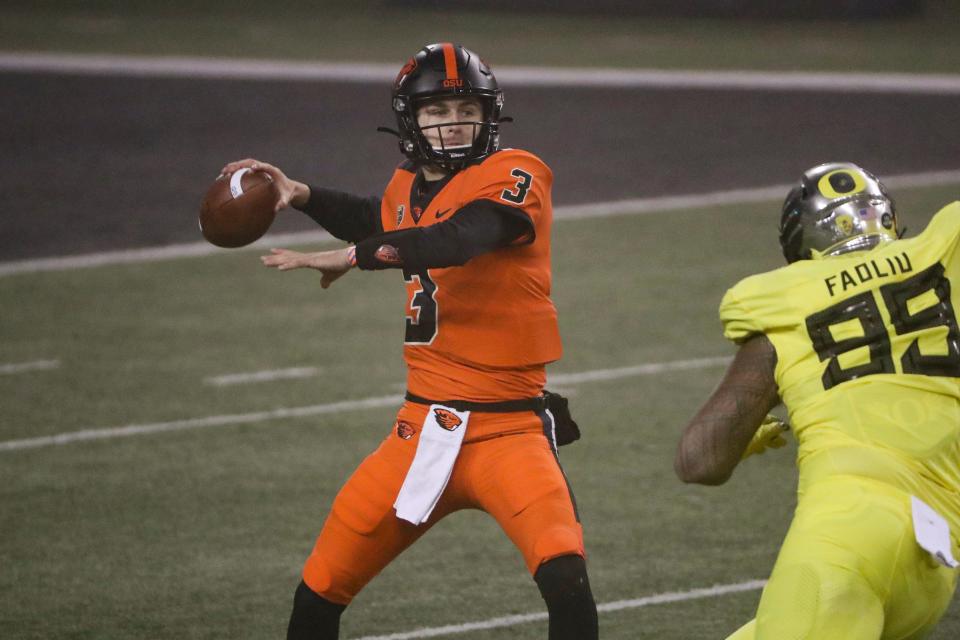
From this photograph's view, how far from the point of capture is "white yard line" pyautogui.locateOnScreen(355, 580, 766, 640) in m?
5.79

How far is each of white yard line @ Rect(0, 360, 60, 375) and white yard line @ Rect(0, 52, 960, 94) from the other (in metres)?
10.3

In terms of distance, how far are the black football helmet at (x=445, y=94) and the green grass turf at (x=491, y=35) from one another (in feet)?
50.9

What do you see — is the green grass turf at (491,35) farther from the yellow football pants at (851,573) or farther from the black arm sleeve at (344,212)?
the yellow football pants at (851,573)

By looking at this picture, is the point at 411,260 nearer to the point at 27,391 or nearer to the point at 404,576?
the point at 404,576

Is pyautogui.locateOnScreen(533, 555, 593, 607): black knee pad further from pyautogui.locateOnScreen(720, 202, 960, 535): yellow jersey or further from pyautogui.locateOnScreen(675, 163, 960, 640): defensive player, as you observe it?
pyautogui.locateOnScreen(720, 202, 960, 535): yellow jersey

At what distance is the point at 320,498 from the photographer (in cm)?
736

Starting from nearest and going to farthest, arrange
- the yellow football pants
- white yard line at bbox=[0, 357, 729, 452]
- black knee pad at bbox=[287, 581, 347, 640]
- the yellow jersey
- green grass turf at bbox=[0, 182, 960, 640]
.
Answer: the yellow football pants < the yellow jersey < black knee pad at bbox=[287, 581, 347, 640] < green grass turf at bbox=[0, 182, 960, 640] < white yard line at bbox=[0, 357, 729, 452]

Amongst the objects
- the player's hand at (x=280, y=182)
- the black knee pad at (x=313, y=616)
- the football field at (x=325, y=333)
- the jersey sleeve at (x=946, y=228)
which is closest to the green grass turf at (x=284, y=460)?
the football field at (x=325, y=333)

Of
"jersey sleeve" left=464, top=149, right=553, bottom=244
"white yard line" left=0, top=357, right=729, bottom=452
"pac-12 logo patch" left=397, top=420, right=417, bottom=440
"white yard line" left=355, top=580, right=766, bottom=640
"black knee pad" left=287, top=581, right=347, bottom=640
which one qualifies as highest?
"jersey sleeve" left=464, top=149, right=553, bottom=244

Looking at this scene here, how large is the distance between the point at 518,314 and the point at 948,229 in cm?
130

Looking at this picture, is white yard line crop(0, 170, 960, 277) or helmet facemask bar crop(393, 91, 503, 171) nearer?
helmet facemask bar crop(393, 91, 503, 171)

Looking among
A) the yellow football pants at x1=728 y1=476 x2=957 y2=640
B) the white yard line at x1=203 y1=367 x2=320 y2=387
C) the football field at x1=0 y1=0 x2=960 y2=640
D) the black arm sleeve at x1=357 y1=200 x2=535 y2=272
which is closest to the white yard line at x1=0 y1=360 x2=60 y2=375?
the football field at x1=0 y1=0 x2=960 y2=640

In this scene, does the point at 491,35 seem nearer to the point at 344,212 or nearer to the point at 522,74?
the point at 522,74

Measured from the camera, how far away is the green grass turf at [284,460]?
613cm
